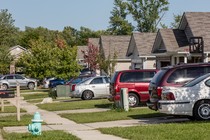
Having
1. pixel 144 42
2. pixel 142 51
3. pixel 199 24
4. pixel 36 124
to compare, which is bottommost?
pixel 36 124

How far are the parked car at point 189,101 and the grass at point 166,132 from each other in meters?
1.41

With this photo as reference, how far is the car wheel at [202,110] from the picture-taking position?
14.7 metres

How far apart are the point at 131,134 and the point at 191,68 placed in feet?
20.1

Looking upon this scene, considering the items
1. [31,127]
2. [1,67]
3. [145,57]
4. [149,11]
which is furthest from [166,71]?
[149,11]

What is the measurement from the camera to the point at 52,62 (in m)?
42.1

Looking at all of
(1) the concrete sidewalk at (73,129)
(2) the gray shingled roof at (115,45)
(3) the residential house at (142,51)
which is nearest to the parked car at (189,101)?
(1) the concrete sidewalk at (73,129)

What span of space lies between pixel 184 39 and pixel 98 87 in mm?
10364

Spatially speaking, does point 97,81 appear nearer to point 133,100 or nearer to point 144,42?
point 133,100

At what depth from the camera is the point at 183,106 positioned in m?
14.7

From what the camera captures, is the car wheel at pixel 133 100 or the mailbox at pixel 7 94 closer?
the mailbox at pixel 7 94

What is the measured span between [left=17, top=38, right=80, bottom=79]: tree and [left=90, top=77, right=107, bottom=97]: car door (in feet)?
33.4

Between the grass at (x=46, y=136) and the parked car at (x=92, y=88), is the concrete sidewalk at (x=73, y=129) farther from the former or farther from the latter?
the parked car at (x=92, y=88)

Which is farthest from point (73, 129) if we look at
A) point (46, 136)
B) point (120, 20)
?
point (120, 20)

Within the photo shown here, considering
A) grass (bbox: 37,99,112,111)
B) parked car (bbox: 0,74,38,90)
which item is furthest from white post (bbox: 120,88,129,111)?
parked car (bbox: 0,74,38,90)
